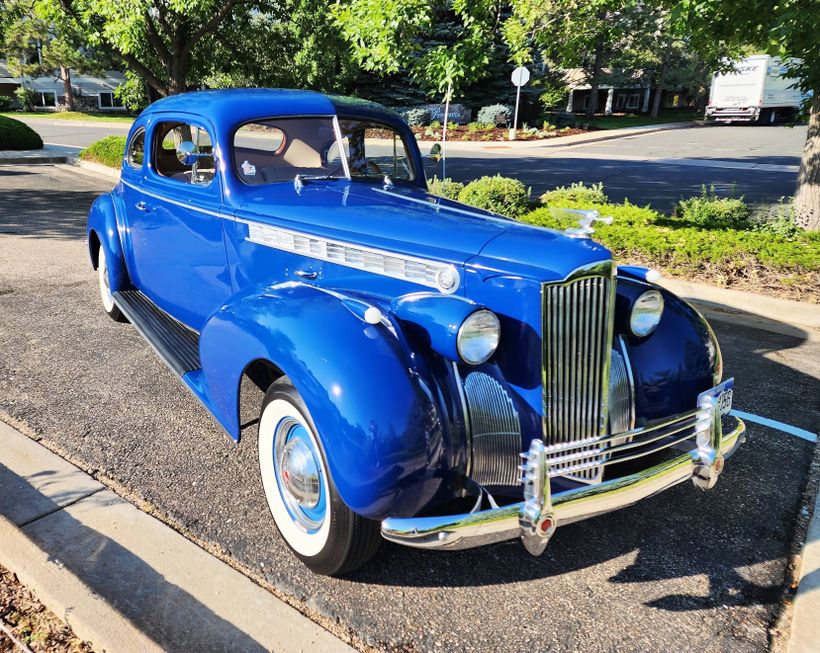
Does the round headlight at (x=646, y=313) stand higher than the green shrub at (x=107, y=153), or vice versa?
the round headlight at (x=646, y=313)

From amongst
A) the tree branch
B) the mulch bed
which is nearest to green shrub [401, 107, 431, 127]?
the tree branch

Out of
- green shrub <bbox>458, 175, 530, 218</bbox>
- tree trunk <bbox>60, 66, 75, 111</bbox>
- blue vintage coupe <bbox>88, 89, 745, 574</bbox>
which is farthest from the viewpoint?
tree trunk <bbox>60, 66, 75, 111</bbox>

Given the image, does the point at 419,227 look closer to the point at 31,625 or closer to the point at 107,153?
the point at 31,625

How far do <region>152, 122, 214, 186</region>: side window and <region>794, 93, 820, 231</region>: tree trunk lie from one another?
7.24 meters

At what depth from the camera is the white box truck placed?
113 feet

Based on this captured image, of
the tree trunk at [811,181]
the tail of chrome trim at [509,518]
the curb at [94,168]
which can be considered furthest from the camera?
the curb at [94,168]

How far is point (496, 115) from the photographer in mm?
28672

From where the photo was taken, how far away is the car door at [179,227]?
370 centimetres

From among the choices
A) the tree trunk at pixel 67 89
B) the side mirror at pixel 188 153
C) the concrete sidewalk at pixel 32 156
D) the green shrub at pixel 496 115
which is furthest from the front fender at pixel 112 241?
the tree trunk at pixel 67 89

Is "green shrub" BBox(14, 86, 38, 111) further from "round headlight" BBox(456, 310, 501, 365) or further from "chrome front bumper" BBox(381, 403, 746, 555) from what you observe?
"chrome front bumper" BBox(381, 403, 746, 555)

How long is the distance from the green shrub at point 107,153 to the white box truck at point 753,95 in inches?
1267

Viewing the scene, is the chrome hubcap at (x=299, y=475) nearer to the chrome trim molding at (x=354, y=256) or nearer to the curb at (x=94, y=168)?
the chrome trim molding at (x=354, y=256)

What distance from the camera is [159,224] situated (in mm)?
4242

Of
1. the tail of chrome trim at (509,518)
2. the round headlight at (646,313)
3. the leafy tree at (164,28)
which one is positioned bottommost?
the tail of chrome trim at (509,518)
